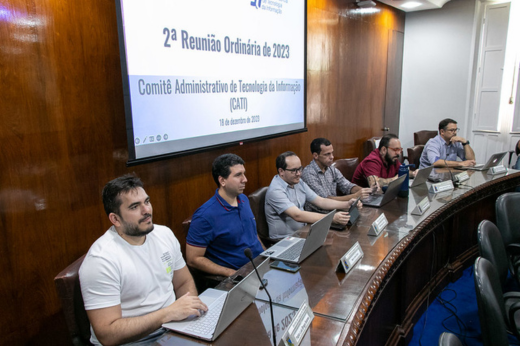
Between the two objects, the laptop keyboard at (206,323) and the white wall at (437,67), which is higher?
the white wall at (437,67)

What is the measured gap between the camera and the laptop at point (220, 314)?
1.17m

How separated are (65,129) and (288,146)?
2.29 metres

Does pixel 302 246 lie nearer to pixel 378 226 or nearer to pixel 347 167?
pixel 378 226

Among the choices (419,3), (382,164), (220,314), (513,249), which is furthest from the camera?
(419,3)

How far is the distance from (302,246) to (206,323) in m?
0.68

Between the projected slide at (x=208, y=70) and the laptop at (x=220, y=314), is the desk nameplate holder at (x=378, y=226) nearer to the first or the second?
the laptop at (x=220, y=314)

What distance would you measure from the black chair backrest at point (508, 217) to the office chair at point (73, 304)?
230 cm

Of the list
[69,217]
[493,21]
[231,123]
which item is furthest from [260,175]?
[493,21]

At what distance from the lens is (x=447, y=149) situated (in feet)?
13.1

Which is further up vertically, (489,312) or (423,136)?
(423,136)

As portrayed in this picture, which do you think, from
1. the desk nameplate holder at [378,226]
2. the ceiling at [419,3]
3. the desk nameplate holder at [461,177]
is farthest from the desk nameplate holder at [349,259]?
the ceiling at [419,3]

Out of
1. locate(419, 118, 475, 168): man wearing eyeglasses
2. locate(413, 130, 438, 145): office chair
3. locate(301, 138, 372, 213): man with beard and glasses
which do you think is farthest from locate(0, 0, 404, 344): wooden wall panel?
locate(413, 130, 438, 145): office chair

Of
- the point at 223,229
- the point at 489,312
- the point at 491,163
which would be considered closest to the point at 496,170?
the point at 491,163

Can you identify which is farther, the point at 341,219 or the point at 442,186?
the point at 442,186
